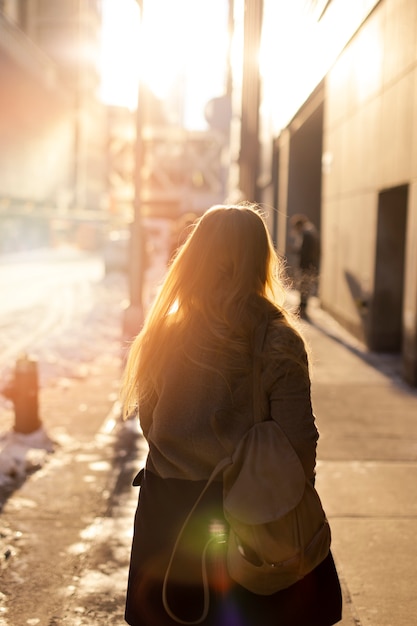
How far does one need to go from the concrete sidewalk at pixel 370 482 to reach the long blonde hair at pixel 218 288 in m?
0.46

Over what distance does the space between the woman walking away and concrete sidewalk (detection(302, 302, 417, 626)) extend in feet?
1.51

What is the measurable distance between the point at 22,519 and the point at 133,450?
71.0 inches

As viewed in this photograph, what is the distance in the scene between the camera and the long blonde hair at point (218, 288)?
8.18 ft

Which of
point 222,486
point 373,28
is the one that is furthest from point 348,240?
point 222,486

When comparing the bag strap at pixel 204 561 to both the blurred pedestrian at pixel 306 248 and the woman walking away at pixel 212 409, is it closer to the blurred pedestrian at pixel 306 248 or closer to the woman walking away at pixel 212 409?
the woman walking away at pixel 212 409

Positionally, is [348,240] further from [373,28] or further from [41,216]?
[41,216]

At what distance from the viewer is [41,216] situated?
3610 inches

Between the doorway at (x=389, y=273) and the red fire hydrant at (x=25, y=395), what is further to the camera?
the doorway at (x=389, y=273)

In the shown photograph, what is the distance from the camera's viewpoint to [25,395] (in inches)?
286

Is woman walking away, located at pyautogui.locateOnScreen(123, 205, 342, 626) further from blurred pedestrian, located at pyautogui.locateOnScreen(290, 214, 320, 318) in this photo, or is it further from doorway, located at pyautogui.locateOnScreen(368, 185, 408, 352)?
blurred pedestrian, located at pyautogui.locateOnScreen(290, 214, 320, 318)

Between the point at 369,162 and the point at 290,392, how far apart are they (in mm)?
11277

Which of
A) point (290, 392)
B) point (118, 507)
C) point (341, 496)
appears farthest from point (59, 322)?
point (290, 392)

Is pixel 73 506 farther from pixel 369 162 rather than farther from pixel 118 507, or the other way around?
pixel 369 162

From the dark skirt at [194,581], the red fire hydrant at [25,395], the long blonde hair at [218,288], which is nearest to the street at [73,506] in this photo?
the red fire hydrant at [25,395]
